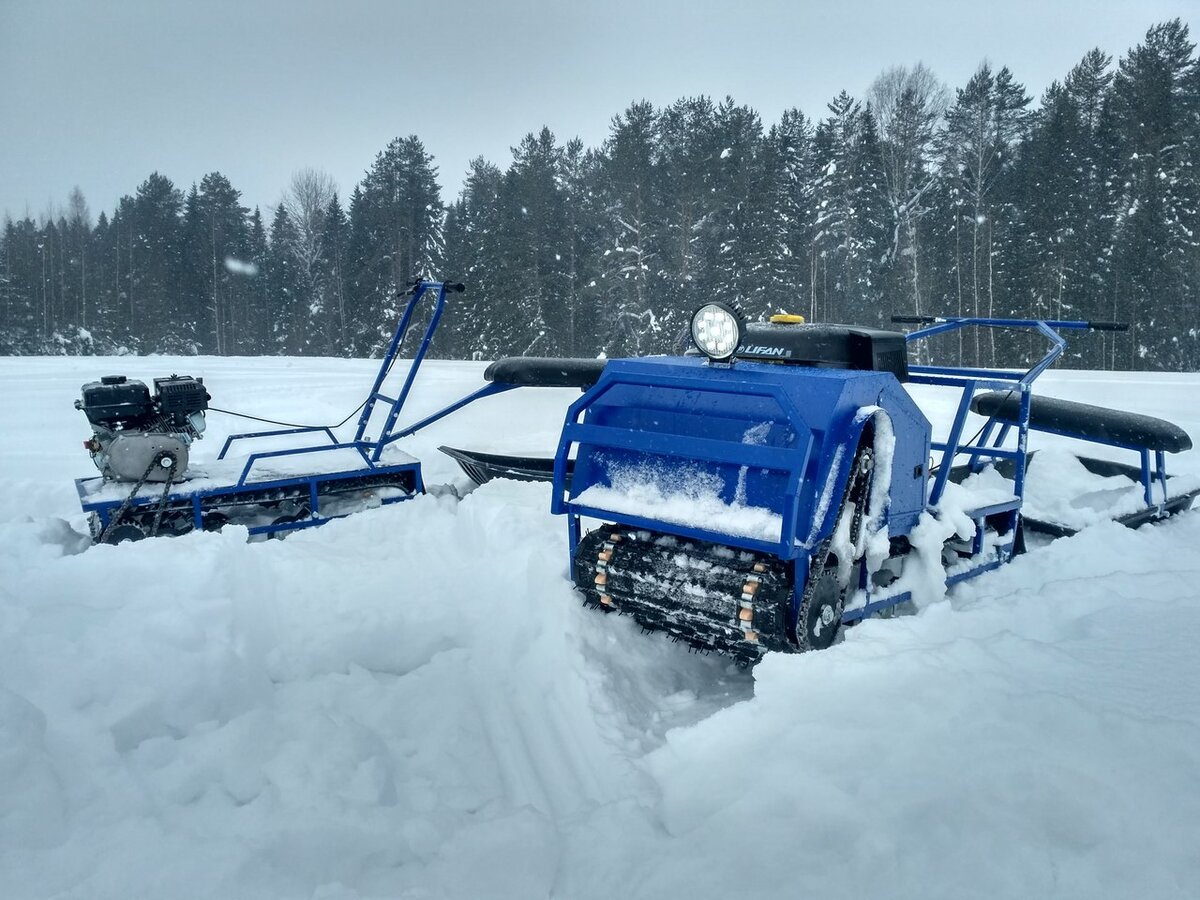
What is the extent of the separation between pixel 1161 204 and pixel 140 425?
97.7 feet

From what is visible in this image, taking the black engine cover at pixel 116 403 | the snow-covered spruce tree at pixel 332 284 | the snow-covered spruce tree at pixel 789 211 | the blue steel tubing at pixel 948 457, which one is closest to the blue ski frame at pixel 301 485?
the black engine cover at pixel 116 403

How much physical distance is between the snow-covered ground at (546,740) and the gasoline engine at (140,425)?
1388mm

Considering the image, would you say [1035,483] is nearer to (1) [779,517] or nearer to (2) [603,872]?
(1) [779,517]

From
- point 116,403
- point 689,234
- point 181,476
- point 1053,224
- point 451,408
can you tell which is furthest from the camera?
point 1053,224

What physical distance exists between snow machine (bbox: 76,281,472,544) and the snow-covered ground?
46.5 inches

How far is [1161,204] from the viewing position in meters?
25.0

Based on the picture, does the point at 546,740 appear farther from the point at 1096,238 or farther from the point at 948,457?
the point at 1096,238

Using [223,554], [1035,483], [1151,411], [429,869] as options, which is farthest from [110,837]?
[1151,411]

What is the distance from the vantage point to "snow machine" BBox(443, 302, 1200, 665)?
10.7ft

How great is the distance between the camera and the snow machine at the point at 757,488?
10.7 ft

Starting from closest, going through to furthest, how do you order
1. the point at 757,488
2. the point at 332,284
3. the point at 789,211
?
the point at 757,488 → the point at 789,211 → the point at 332,284

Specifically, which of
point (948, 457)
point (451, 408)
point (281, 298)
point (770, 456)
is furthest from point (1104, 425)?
point (281, 298)

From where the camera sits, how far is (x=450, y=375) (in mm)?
18609

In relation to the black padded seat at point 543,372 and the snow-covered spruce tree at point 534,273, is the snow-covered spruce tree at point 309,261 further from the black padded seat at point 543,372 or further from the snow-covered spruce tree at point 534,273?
the black padded seat at point 543,372
